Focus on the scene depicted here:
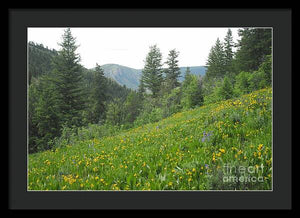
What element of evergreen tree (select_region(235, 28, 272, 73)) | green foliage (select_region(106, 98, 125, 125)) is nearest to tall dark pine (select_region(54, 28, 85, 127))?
green foliage (select_region(106, 98, 125, 125))

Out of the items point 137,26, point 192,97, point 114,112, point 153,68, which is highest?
point 137,26

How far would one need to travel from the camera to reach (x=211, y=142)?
341 cm

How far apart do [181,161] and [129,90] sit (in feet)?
8.83

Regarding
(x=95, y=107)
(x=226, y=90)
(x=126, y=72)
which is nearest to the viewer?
(x=126, y=72)

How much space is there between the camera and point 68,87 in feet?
19.2

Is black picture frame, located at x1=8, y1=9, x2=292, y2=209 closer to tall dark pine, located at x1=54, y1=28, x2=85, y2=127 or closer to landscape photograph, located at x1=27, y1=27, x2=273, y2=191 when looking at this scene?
landscape photograph, located at x1=27, y1=27, x2=273, y2=191

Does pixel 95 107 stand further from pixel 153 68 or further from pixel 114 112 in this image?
pixel 153 68

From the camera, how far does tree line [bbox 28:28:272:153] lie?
3605 mm

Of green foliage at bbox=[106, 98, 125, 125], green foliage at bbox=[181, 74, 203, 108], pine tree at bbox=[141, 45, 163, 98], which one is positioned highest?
pine tree at bbox=[141, 45, 163, 98]

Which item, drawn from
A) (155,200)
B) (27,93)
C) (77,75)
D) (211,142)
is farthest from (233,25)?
(77,75)

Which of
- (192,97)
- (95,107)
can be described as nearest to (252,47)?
(192,97)

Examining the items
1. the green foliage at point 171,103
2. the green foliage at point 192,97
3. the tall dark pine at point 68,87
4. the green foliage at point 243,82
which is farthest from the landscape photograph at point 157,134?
the green foliage at point 171,103

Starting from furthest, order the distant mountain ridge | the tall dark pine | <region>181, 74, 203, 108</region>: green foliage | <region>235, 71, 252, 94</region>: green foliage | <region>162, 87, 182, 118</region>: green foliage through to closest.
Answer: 1. <region>162, 87, 182, 118</region>: green foliage
2. <region>181, 74, 203, 108</region>: green foliage
3. <region>235, 71, 252, 94</region>: green foliage
4. the tall dark pine
5. the distant mountain ridge
